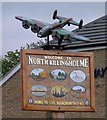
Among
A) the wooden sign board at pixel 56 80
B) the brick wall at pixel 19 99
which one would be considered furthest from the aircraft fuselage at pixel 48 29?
the brick wall at pixel 19 99

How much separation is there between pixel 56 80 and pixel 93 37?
10.3m

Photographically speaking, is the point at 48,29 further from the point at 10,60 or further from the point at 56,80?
the point at 10,60

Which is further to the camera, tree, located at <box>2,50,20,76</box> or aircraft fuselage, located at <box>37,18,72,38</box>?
tree, located at <box>2,50,20,76</box>

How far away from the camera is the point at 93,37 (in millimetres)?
24781

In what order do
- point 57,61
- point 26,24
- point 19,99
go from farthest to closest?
point 19,99 → point 26,24 → point 57,61

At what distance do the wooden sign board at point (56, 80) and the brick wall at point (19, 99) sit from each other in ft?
27.4

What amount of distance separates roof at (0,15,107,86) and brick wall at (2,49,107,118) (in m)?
0.30

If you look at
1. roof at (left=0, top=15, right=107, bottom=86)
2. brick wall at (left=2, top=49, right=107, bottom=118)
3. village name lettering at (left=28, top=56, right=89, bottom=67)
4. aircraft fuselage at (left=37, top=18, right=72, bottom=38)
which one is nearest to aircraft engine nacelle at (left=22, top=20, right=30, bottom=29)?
aircraft fuselage at (left=37, top=18, right=72, bottom=38)

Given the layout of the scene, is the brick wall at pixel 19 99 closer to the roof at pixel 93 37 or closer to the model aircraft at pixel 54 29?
the roof at pixel 93 37

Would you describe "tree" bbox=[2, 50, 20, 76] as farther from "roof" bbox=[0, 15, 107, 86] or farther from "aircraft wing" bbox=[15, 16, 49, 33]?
"aircraft wing" bbox=[15, 16, 49, 33]

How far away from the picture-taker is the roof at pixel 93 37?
24.2 m

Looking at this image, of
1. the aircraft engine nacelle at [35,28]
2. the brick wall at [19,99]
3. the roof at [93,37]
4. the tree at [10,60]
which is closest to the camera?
the aircraft engine nacelle at [35,28]

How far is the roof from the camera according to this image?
2416 centimetres

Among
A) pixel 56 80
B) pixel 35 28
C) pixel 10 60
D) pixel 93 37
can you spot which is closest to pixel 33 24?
pixel 35 28
